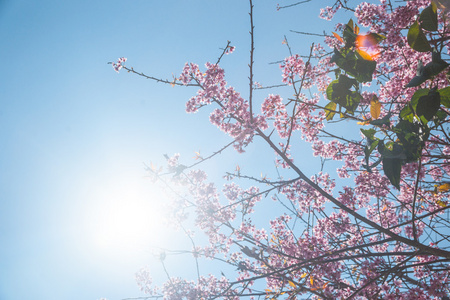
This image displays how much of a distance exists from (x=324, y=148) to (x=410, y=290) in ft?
10.2

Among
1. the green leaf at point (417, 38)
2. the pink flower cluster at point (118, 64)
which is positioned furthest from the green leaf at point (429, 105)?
the pink flower cluster at point (118, 64)

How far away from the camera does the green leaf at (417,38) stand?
4.00 ft

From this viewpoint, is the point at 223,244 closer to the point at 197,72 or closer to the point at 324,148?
the point at 324,148

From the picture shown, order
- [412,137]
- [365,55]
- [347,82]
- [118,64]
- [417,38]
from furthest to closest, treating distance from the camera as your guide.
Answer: [118,64] → [347,82] → [365,55] → [412,137] → [417,38]

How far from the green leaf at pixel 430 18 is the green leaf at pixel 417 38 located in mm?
105

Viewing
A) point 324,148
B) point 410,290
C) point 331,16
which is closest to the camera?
point 410,290

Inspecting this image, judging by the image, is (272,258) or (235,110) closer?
(235,110)

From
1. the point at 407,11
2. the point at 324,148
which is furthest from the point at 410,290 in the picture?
the point at 407,11

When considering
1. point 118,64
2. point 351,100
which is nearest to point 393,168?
point 351,100

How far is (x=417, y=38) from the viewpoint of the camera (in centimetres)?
124

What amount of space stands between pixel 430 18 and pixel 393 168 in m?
0.82

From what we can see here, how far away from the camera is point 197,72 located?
11.9ft

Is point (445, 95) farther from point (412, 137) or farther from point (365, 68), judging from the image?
point (365, 68)

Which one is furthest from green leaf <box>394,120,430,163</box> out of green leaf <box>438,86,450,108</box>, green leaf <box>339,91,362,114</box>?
green leaf <box>339,91,362,114</box>
